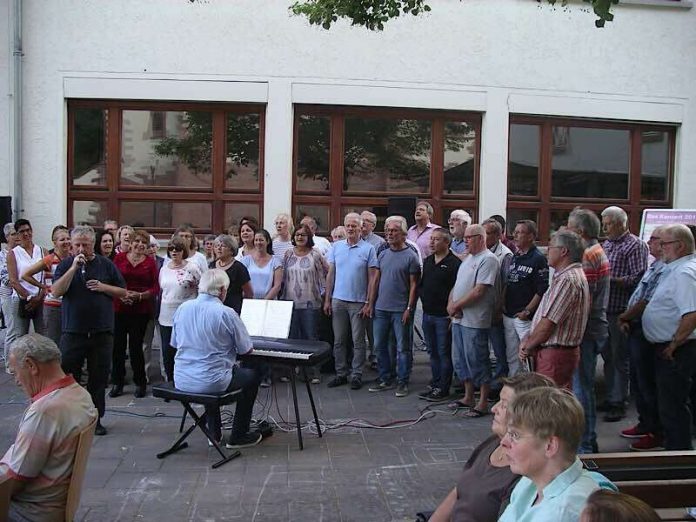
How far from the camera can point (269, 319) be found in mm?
6574

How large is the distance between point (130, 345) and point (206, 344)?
2.75 metres

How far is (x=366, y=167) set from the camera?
11484 millimetres

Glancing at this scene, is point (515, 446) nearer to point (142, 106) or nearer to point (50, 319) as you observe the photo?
point (50, 319)

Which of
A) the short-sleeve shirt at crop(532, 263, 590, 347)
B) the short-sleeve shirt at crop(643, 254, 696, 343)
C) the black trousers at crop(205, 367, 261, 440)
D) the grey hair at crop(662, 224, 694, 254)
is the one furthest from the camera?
the black trousers at crop(205, 367, 261, 440)

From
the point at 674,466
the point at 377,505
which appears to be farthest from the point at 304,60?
the point at 674,466

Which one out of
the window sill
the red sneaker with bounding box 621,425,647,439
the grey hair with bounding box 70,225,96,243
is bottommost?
the red sneaker with bounding box 621,425,647,439

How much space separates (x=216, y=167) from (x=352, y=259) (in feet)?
12.3

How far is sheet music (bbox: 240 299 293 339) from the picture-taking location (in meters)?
6.52

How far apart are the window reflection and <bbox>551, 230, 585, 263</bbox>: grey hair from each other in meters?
6.48

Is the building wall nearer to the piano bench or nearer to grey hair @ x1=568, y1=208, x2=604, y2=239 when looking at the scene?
grey hair @ x1=568, y1=208, x2=604, y2=239

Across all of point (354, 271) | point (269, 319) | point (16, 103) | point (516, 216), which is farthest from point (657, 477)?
point (16, 103)

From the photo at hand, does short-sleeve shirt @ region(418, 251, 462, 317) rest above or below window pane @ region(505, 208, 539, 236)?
below

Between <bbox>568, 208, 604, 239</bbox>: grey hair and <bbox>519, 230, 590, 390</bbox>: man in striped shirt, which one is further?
<bbox>568, 208, 604, 239</bbox>: grey hair

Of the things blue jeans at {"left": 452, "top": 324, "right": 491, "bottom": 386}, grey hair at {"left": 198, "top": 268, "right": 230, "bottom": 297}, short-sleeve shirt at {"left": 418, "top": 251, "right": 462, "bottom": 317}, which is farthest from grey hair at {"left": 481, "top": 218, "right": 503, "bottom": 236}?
grey hair at {"left": 198, "top": 268, "right": 230, "bottom": 297}
